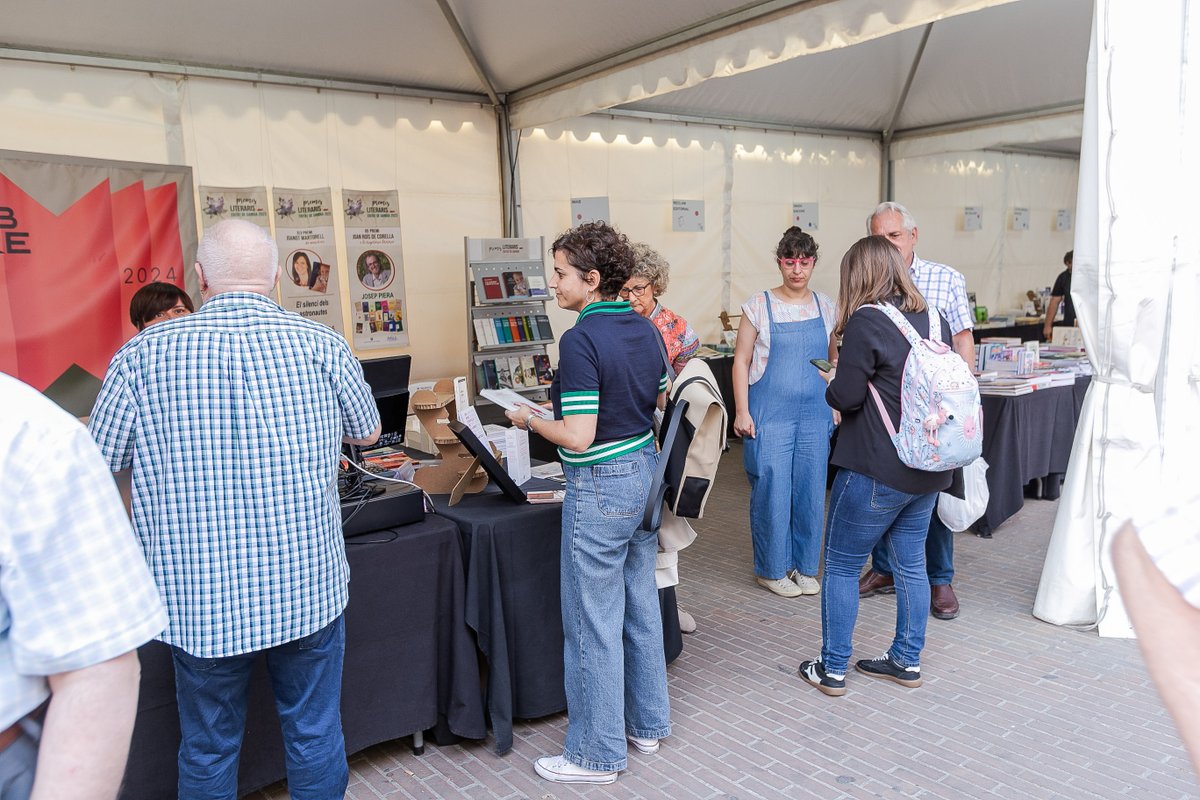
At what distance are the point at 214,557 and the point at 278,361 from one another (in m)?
0.42

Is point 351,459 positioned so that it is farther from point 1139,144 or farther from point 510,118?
point 510,118

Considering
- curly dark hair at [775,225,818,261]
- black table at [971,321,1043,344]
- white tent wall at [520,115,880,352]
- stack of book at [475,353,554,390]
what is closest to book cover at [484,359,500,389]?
stack of book at [475,353,554,390]

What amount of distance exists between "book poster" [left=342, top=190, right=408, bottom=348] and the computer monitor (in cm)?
290

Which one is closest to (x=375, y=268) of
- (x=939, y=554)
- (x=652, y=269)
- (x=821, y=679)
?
(x=652, y=269)

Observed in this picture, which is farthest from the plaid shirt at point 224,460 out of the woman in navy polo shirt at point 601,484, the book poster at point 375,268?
the book poster at point 375,268

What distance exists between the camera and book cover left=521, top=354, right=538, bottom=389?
20.5ft

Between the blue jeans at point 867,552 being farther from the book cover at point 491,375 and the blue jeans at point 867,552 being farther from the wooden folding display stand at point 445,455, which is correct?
the book cover at point 491,375

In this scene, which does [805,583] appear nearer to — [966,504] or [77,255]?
[966,504]

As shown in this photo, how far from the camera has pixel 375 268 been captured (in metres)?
5.82

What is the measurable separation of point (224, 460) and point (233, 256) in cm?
42

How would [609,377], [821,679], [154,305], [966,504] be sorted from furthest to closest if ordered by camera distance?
[966,504] < [154,305] < [821,679] < [609,377]

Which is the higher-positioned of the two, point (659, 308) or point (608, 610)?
point (659, 308)

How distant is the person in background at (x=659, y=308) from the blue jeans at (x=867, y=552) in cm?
73

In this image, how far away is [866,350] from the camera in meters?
2.67
